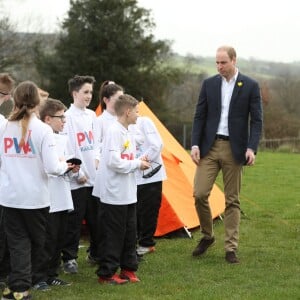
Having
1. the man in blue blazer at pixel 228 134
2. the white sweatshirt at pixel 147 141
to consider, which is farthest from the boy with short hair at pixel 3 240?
the man in blue blazer at pixel 228 134

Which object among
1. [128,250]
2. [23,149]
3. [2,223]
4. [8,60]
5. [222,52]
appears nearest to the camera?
[23,149]

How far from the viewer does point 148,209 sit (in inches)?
268

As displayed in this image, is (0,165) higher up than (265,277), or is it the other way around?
(0,165)

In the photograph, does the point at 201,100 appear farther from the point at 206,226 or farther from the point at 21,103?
the point at 21,103

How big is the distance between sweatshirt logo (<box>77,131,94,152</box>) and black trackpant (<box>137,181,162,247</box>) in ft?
3.58

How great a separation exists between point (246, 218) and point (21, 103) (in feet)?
17.2

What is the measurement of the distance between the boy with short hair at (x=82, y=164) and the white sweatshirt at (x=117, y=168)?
42cm

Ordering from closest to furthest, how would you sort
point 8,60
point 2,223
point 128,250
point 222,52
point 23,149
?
point 23,149, point 2,223, point 128,250, point 222,52, point 8,60

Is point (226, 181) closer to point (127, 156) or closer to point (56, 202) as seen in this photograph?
point (127, 156)

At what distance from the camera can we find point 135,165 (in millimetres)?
5223

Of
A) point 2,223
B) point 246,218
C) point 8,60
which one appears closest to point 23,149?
point 2,223

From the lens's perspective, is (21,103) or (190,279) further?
(190,279)

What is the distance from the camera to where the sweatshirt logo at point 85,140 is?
5828mm

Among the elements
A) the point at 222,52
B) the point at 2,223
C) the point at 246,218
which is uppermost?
the point at 222,52
